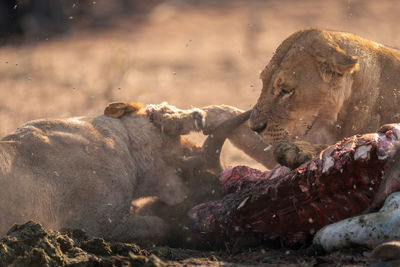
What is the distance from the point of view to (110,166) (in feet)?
12.9

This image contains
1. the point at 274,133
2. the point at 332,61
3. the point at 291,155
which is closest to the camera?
the point at 291,155

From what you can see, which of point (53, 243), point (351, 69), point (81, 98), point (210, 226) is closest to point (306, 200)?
point (210, 226)

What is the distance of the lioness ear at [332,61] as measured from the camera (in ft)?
11.9

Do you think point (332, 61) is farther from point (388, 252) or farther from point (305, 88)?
point (388, 252)

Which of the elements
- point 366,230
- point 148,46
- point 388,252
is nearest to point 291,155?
point 366,230

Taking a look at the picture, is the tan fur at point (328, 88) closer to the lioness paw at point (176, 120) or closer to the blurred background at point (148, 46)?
the lioness paw at point (176, 120)

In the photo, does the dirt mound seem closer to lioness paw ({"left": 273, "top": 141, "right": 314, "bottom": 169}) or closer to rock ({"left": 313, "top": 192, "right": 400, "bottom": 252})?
rock ({"left": 313, "top": 192, "right": 400, "bottom": 252})

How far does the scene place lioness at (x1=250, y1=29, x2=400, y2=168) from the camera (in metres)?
3.79

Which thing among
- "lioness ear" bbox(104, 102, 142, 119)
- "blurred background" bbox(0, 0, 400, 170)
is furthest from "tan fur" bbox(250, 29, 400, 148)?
"blurred background" bbox(0, 0, 400, 170)

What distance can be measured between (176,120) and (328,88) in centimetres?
109

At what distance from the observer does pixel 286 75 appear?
3895 mm

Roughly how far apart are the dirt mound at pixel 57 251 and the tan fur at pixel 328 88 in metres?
1.56

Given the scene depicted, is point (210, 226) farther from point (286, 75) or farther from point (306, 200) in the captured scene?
point (286, 75)

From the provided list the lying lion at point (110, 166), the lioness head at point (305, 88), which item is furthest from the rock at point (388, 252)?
the lying lion at point (110, 166)
